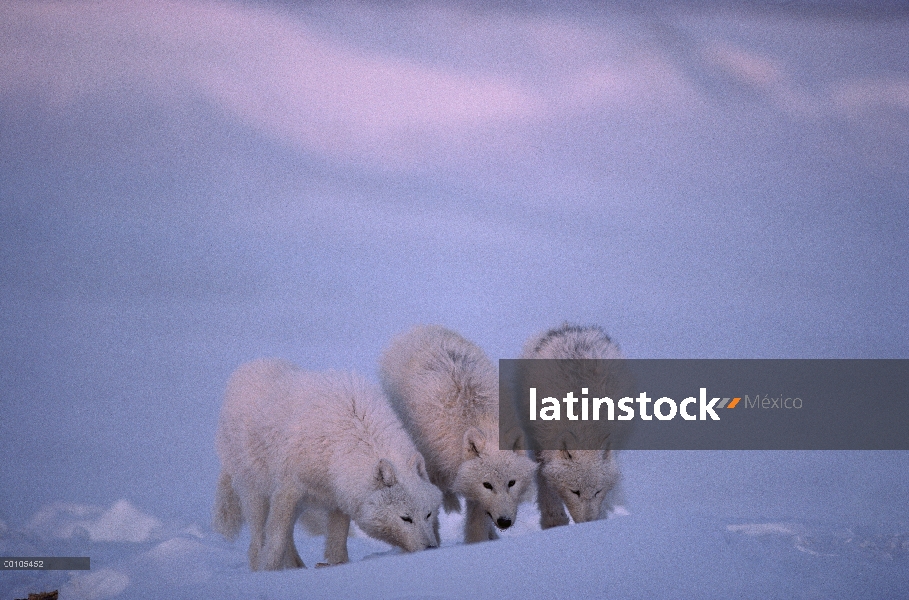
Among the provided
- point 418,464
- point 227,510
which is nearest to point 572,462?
point 418,464

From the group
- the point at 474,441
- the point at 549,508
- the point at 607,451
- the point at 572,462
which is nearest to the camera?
the point at 474,441

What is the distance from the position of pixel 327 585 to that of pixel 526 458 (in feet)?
7.06

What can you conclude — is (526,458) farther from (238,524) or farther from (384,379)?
(238,524)

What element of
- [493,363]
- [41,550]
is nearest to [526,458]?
[493,363]

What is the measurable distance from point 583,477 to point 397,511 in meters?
1.92

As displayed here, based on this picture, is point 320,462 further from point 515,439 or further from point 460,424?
point 515,439

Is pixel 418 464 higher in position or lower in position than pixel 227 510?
higher

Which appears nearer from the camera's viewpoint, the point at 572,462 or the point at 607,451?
the point at 572,462

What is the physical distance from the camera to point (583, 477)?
306 inches

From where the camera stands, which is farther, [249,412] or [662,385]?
[662,385]

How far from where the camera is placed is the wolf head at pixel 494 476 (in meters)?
7.42

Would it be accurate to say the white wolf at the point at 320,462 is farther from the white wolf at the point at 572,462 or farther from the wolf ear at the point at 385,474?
the white wolf at the point at 572,462

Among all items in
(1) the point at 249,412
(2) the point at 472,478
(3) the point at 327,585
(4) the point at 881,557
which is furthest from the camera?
(1) the point at 249,412

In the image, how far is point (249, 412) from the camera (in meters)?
8.12
